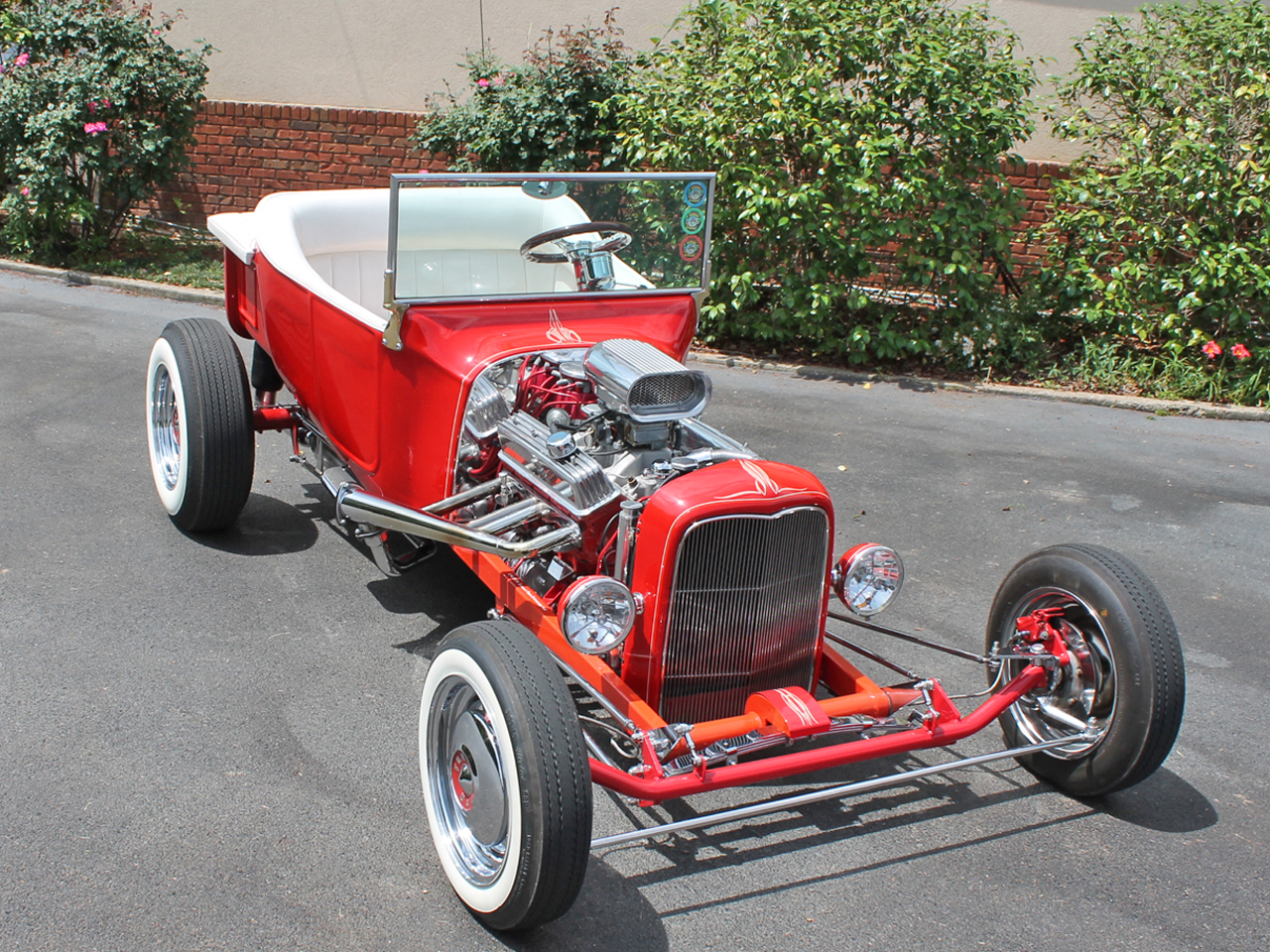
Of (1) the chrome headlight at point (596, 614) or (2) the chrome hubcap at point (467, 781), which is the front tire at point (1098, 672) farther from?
(2) the chrome hubcap at point (467, 781)

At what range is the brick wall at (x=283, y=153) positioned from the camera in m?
11.9

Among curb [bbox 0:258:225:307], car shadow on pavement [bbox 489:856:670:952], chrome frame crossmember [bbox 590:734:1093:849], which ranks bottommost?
car shadow on pavement [bbox 489:856:670:952]

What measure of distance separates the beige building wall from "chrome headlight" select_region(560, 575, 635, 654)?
31.9 feet

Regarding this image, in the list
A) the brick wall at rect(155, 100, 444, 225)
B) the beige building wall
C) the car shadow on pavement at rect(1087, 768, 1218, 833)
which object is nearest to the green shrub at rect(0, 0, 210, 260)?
the brick wall at rect(155, 100, 444, 225)

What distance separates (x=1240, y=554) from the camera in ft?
19.1

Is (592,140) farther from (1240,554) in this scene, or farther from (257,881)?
(257,881)

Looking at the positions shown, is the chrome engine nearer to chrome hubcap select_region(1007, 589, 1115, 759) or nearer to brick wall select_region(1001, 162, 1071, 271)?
chrome hubcap select_region(1007, 589, 1115, 759)

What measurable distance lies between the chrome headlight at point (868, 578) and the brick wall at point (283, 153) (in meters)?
9.29

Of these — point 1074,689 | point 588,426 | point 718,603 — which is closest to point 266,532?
point 588,426

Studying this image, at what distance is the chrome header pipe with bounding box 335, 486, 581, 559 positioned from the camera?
356 cm

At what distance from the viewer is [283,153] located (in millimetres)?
12078

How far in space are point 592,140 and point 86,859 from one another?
8278 millimetres

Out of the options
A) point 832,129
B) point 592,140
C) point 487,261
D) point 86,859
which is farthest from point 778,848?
point 592,140

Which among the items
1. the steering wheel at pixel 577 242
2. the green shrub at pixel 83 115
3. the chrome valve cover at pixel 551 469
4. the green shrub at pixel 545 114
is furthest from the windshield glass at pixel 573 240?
the green shrub at pixel 83 115
